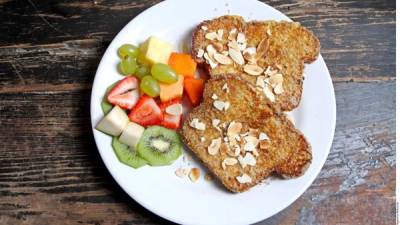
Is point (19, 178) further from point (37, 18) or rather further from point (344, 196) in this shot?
point (344, 196)

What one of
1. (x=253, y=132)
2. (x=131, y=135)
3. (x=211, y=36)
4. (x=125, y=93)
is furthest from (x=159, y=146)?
(x=211, y=36)

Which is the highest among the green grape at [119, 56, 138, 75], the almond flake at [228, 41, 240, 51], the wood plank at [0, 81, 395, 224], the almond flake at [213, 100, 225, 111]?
the almond flake at [228, 41, 240, 51]

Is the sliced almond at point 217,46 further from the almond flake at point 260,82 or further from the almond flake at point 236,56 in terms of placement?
the almond flake at point 260,82

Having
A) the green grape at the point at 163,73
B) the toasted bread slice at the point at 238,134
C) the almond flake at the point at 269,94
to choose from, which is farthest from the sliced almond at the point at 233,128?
the green grape at the point at 163,73

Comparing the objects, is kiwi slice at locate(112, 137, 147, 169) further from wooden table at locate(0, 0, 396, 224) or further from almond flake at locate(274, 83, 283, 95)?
almond flake at locate(274, 83, 283, 95)

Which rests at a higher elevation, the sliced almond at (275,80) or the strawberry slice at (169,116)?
the sliced almond at (275,80)

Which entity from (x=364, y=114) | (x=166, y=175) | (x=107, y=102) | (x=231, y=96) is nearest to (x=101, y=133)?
(x=107, y=102)

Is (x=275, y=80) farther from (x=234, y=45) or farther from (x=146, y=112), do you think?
(x=146, y=112)

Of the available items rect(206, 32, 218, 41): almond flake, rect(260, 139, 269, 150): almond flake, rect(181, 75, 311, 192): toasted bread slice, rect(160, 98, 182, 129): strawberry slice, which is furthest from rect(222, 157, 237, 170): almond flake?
rect(206, 32, 218, 41): almond flake
